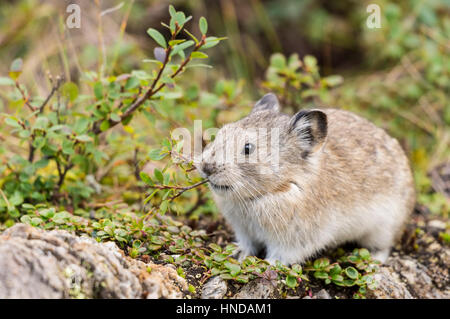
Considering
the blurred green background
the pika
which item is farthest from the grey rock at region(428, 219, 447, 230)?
the pika

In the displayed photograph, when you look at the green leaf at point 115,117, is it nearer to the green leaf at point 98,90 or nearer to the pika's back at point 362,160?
the green leaf at point 98,90

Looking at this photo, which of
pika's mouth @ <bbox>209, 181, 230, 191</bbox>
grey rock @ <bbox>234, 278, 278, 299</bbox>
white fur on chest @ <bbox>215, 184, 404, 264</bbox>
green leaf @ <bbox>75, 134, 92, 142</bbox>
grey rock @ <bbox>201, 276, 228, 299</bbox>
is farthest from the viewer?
green leaf @ <bbox>75, 134, 92, 142</bbox>

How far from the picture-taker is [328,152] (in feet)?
18.5

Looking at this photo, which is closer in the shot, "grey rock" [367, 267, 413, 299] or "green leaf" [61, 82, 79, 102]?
"grey rock" [367, 267, 413, 299]

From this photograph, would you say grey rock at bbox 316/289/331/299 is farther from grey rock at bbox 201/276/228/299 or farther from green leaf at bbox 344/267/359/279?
grey rock at bbox 201/276/228/299

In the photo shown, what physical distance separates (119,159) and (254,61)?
623 cm

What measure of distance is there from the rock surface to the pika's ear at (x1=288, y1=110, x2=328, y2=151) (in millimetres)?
2059

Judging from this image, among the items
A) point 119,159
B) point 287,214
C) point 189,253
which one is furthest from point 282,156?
point 119,159

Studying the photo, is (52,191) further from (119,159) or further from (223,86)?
(223,86)

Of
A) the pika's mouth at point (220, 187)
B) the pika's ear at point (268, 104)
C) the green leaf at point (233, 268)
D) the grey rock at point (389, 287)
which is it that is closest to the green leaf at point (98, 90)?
the pika's mouth at point (220, 187)

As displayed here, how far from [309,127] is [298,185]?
0.63 meters

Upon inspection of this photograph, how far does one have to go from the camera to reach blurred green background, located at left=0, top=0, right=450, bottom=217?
8719 mm

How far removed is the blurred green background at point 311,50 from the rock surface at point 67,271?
127 inches

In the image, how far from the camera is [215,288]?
4484 millimetres
